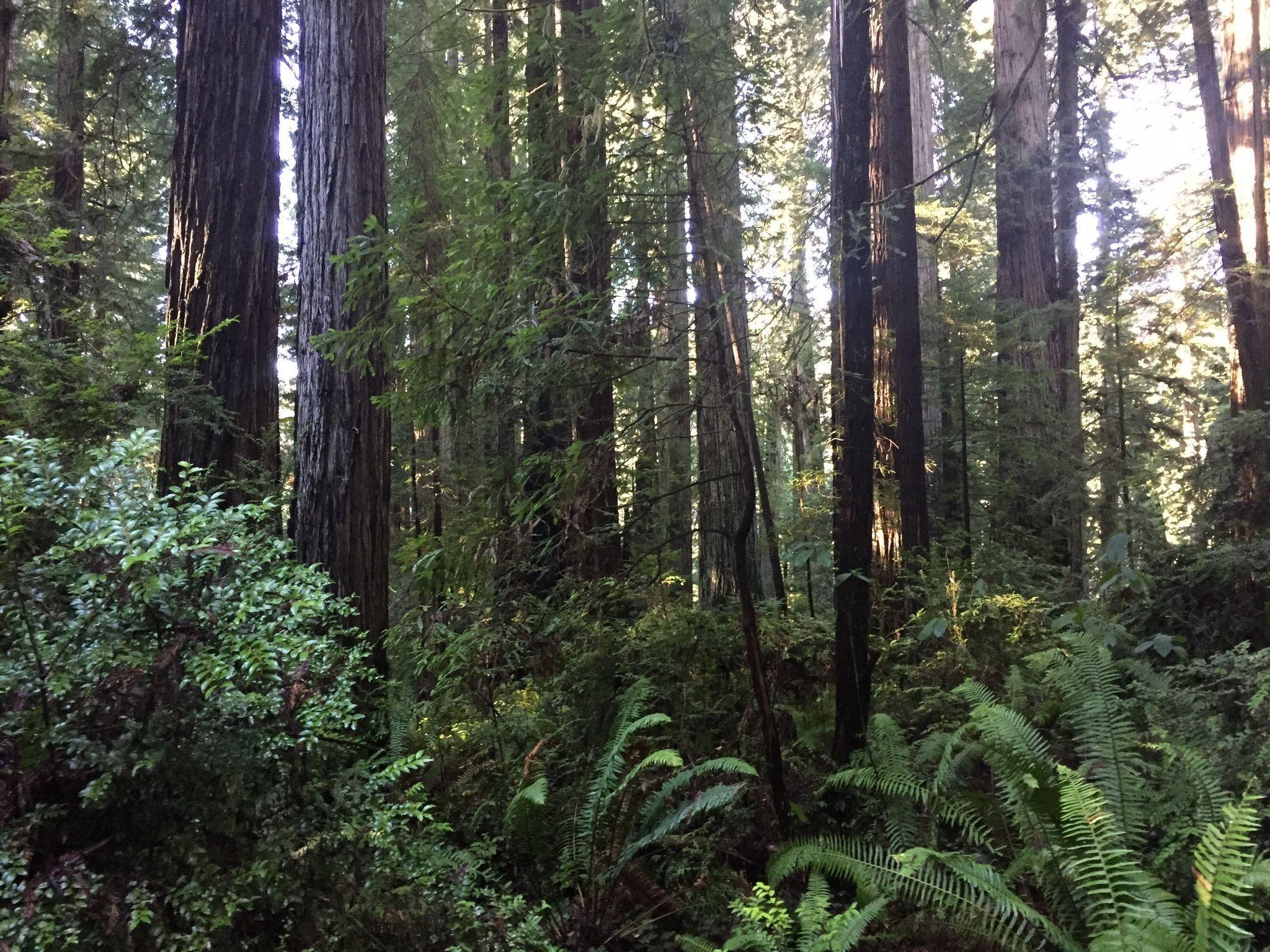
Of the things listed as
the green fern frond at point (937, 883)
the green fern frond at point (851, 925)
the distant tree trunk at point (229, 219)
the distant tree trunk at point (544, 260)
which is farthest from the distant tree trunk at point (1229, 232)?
the distant tree trunk at point (229, 219)

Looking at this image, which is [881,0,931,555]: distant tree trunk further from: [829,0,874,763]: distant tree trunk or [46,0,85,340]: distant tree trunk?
[46,0,85,340]: distant tree trunk

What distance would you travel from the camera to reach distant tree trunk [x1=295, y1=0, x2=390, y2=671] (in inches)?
199

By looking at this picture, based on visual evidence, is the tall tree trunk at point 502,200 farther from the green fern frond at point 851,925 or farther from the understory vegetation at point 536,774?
the green fern frond at point 851,925

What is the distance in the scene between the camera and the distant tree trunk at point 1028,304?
34.2 feet

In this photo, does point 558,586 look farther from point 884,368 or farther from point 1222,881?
point 884,368

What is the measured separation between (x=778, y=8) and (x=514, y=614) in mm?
11820

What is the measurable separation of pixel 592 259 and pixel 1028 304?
9.23 metres

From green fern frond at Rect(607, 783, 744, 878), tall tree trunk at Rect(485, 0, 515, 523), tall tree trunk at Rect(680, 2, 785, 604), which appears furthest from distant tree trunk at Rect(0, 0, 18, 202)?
green fern frond at Rect(607, 783, 744, 878)

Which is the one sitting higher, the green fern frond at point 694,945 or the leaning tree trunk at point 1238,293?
the leaning tree trunk at point 1238,293

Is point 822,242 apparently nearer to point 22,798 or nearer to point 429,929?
point 429,929

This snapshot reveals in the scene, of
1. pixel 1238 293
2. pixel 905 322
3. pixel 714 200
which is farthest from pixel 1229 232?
pixel 714 200

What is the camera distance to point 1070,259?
13.7 m

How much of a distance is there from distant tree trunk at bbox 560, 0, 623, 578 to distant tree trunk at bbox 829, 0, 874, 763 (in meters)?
1.40

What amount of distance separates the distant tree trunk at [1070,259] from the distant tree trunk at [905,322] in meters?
3.02
